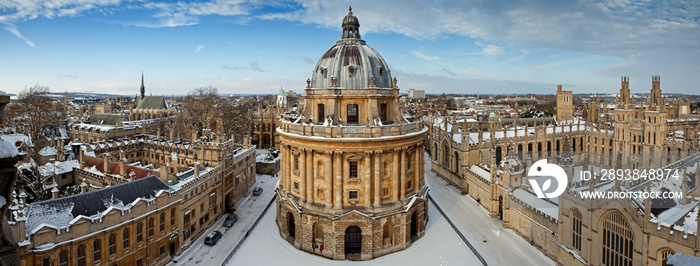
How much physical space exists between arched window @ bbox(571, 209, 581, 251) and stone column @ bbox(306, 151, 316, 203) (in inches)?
756

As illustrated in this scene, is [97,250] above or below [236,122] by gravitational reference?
below

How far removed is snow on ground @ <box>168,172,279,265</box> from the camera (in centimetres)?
3088

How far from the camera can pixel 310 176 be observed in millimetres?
31891

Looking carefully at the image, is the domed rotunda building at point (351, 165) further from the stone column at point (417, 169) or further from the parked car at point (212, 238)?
the parked car at point (212, 238)

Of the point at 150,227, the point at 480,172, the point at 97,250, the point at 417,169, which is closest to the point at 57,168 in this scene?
the point at 150,227

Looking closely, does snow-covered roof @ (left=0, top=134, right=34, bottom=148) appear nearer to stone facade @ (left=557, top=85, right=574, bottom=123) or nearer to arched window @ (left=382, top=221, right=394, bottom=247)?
arched window @ (left=382, top=221, right=394, bottom=247)

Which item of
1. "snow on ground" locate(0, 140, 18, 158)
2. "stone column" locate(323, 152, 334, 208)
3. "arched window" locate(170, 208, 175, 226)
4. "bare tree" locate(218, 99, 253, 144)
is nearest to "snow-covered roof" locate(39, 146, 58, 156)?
"arched window" locate(170, 208, 175, 226)

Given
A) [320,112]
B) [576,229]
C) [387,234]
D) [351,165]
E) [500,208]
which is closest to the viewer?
[576,229]

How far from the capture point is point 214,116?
7106cm

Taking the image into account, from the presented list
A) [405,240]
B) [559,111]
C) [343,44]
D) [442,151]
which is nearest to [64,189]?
[343,44]

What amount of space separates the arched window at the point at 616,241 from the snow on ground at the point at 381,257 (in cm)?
901

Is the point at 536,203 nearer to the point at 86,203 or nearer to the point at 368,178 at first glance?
the point at 368,178

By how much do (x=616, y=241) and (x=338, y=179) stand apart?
62.1 feet

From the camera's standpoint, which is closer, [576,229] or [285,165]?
[576,229]
